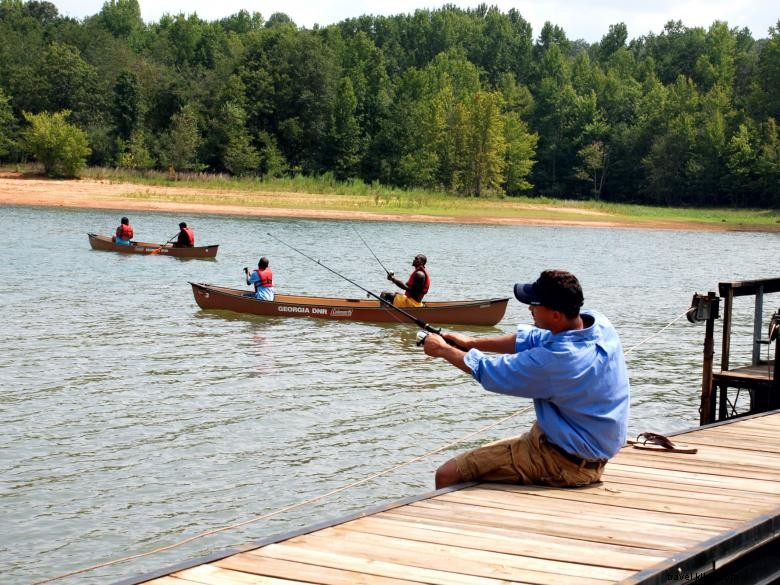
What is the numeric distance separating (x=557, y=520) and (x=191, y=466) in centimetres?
561

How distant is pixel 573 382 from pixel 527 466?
74 cm

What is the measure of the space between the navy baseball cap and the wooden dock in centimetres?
115

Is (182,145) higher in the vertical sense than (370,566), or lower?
higher

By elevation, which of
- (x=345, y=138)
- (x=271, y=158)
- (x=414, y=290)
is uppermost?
(x=345, y=138)

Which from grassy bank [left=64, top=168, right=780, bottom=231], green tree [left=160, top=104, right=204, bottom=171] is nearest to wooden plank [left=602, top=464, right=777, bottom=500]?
grassy bank [left=64, top=168, right=780, bottom=231]

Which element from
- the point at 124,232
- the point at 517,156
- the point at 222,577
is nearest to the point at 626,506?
the point at 222,577

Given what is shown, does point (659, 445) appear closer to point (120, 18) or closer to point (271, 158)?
point (271, 158)

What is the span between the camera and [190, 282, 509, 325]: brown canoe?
849 inches

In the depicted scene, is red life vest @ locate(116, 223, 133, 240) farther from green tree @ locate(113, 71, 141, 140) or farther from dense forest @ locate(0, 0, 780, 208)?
green tree @ locate(113, 71, 141, 140)

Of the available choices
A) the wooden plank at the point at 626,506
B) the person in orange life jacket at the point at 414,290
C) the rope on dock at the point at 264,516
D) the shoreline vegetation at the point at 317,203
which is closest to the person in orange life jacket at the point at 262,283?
the person in orange life jacket at the point at 414,290

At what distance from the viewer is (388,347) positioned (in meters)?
19.1

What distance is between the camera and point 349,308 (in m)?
21.7

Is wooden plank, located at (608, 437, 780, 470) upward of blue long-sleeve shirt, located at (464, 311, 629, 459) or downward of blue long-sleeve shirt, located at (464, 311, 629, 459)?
downward

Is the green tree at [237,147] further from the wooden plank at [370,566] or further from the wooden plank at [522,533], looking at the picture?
the wooden plank at [370,566]
